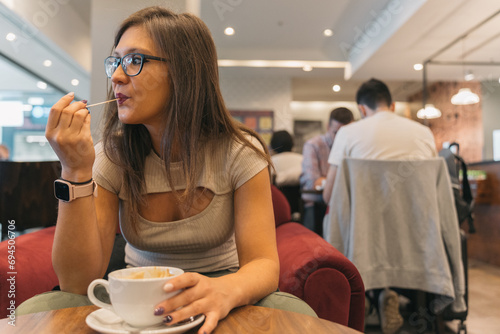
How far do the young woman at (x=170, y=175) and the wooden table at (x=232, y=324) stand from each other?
19 centimetres

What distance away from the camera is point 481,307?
9.91 ft

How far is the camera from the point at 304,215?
3.49 meters

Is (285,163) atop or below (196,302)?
atop

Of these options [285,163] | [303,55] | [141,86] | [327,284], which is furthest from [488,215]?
[141,86]

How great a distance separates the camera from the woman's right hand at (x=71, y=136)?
817mm

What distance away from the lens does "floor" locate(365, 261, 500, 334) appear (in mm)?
2490

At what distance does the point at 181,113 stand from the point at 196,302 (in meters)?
0.54

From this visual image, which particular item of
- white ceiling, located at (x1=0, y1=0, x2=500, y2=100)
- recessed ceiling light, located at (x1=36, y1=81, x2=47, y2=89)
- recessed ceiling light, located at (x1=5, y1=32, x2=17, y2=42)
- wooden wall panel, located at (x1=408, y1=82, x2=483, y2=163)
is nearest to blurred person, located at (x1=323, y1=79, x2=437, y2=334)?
white ceiling, located at (x1=0, y1=0, x2=500, y2=100)

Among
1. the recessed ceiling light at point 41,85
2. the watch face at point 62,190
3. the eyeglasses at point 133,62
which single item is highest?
the recessed ceiling light at point 41,85

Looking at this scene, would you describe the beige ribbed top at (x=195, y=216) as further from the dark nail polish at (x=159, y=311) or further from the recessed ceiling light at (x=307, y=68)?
the recessed ceiling light at (x=307, y=68)

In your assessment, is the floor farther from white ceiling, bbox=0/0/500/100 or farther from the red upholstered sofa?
white ceiling, bbox=0/0/500/100

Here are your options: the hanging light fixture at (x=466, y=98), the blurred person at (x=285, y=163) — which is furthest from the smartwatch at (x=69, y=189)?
the hanging light fixture at (x=466, y=98)

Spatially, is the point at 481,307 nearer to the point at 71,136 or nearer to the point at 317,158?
the point at 317,158

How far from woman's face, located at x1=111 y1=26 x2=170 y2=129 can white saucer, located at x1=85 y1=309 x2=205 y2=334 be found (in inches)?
19.0
